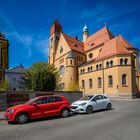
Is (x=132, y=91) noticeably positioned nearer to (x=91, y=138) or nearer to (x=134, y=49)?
(x=134, y=49)

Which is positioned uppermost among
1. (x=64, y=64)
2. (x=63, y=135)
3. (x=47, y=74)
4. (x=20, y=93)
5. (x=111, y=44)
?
(x=111, y=44)

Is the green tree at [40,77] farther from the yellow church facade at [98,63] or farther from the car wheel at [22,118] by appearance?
the car wheel at [22,118]

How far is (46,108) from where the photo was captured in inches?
517

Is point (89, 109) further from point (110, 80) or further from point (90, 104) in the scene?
point (110, 80)

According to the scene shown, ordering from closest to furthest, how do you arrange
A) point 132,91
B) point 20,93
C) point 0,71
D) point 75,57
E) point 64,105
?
point 64,105
point 20,93
point 0,71
point 132,91
point 75,57

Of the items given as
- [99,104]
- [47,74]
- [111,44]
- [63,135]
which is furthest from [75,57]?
[63,135]

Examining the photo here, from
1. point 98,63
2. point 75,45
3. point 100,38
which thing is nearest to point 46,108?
point 98,63

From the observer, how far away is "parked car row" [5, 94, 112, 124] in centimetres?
1189

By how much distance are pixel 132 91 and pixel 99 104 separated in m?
26.2

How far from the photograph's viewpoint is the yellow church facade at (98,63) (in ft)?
138

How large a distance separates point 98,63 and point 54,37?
2733 centimetres

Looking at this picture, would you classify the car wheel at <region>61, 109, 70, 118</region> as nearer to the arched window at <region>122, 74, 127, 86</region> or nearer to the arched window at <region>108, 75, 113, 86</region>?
the arched window at <region>122, 74, 127, 86</region>

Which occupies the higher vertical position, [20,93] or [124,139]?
[20,93]

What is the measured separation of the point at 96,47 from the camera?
5591 centimetres
